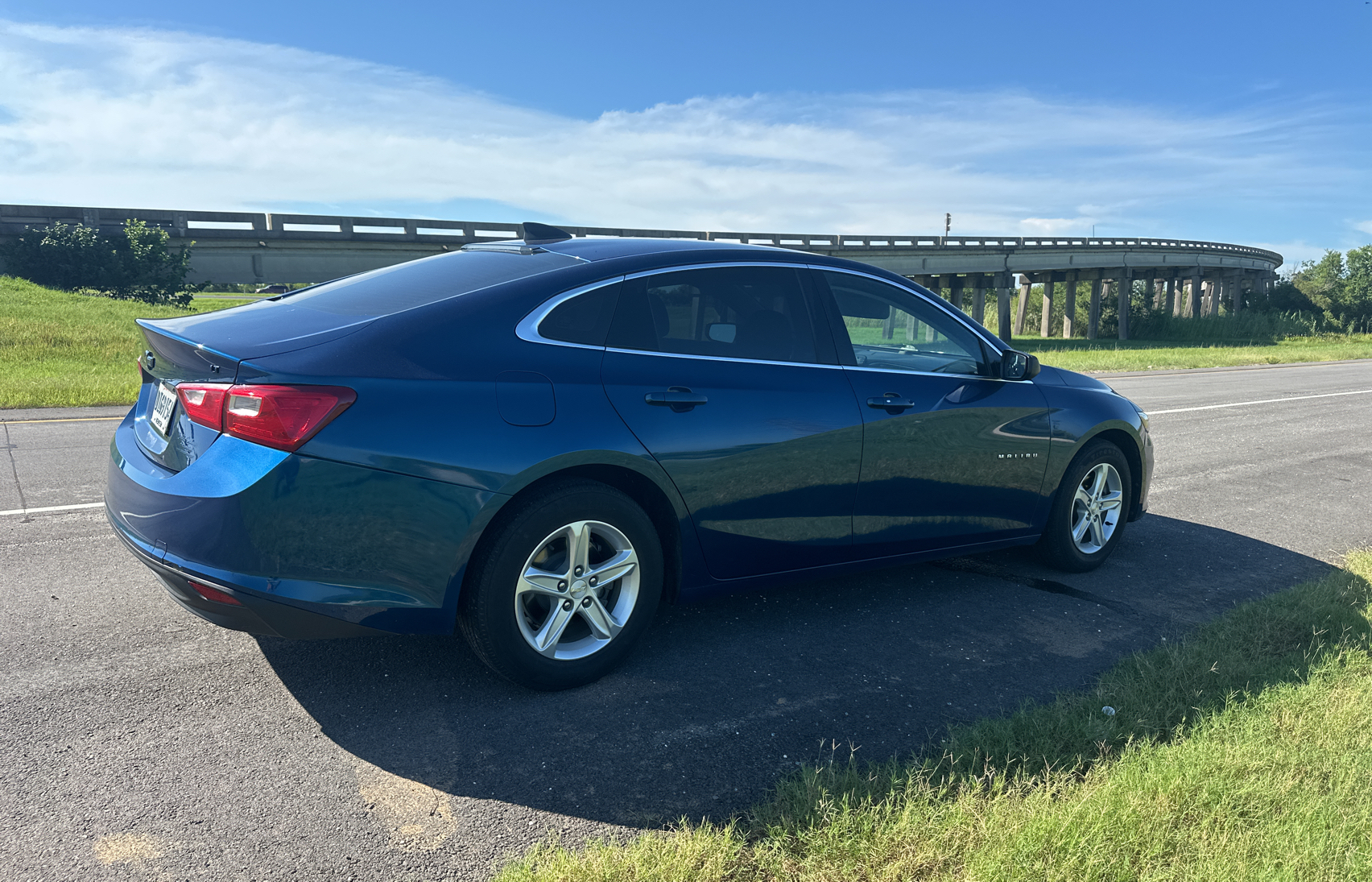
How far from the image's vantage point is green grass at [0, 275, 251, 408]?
11328 millimetres

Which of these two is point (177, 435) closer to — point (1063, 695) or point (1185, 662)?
point (1063, 695)

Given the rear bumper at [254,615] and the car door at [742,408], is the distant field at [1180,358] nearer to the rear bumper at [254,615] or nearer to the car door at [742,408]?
the car door at [742,408]

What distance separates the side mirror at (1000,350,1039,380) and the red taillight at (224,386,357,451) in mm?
3267

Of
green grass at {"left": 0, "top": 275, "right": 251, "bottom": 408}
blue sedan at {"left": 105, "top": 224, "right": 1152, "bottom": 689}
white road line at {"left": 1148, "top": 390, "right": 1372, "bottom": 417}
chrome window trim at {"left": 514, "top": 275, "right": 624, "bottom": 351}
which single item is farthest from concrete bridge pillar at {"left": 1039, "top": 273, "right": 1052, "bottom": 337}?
chrome window trim at {"left": 514, "top": 275, "right": 624, "bottom": 351}

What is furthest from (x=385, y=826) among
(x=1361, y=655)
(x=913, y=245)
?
(x=913, y=245)

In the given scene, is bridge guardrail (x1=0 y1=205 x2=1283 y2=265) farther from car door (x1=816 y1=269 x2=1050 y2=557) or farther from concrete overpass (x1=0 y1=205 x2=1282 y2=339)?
car door (x1=816 y1=269 x2=1050 y2=557)

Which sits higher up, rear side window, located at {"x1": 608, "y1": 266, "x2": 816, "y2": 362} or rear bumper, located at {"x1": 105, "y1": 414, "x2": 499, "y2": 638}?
rear side window, located at {"x1": 608, "y1": 266, "x2": 816, "y2": 362}

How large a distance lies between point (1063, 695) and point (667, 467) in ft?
5.61

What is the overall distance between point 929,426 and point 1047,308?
71.2 m

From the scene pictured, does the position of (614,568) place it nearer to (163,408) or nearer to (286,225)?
(163,408)

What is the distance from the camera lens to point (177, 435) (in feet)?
10.7

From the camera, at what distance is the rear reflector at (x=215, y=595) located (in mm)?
3014

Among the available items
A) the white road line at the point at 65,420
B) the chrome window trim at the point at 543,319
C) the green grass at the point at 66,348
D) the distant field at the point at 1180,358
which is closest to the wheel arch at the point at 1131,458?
the chrome window trim at the point at 543,319

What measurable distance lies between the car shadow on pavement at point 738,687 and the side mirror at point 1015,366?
1.10 m
